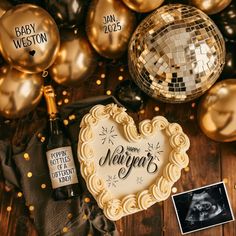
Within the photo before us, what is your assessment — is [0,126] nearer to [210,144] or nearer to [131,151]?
[131,151]

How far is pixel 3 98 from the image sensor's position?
1140 millimetres

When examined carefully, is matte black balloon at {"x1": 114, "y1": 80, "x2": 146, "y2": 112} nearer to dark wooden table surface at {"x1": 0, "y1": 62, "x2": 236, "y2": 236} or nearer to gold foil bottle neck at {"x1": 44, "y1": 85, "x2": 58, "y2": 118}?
dark wooden table surface at {"x1": 0, "y1": 62, "x2": 236, "y2": 236}

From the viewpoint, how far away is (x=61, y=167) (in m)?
1.17

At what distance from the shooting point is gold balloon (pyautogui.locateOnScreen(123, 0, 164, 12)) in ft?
3.64

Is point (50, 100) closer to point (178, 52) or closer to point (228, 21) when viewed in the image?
point (178, 52)

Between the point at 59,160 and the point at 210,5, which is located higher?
the point at 210,5

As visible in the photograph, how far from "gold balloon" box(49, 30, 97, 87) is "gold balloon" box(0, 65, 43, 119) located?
0.06m

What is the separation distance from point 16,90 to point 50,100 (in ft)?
0.33

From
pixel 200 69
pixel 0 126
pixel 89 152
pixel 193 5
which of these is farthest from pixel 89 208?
pixel 193 5

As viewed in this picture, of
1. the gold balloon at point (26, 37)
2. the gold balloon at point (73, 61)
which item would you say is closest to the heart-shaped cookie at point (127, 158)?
the gold balloon at point (73, 61)

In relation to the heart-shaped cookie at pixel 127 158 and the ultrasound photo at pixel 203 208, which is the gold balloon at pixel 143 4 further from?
the ultrasound photo at pixel 203 208

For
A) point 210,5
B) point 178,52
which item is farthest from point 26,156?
point 210,5

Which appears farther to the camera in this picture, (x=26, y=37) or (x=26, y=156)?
(x=26, y=156)

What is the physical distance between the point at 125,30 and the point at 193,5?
180mm
